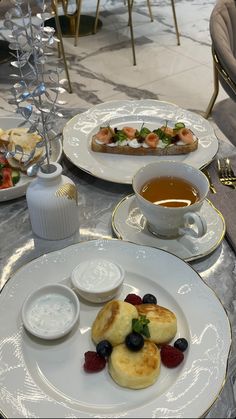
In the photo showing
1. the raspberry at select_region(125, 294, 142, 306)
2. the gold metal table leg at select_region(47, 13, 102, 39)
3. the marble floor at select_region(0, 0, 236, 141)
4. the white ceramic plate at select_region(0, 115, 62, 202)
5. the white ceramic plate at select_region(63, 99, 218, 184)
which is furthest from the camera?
the gold metal table leg at select_region(47, 13, 102, 39)

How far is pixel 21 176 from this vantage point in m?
1.18

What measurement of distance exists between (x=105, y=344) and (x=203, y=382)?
0.52 ft

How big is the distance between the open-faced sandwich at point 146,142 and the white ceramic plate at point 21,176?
0.10 metres

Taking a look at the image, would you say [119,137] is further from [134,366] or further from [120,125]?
[134,366]

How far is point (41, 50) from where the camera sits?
868 mm

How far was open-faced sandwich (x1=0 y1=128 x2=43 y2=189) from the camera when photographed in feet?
3.74

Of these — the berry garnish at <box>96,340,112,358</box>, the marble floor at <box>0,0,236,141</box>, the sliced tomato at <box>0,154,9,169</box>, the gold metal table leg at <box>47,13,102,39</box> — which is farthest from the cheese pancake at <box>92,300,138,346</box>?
the gold metal table leg at <box>47,13,102,39</box>

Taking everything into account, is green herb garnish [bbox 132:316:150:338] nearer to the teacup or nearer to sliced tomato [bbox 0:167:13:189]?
the teacup

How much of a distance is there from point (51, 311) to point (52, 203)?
0.24 m

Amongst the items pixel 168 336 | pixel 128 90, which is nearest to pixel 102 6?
pixel 128 90

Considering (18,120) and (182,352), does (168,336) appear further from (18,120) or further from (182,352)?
(18,120)

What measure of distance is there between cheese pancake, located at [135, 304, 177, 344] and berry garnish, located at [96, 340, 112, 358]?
0.07 m

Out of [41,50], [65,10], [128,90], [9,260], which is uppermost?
[41,50]

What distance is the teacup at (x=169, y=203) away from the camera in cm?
91
